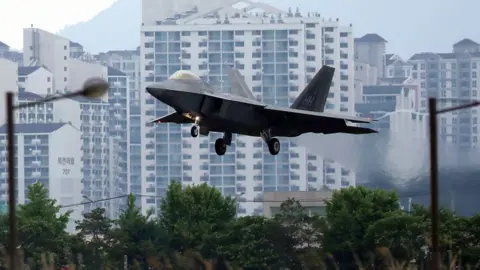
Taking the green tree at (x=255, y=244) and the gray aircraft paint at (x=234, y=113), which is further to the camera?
the green tree at (x=255, y=244)

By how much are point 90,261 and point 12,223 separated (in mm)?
71703

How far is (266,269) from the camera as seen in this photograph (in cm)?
8331

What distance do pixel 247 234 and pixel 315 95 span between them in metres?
32.1

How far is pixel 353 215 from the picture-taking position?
87188 mm

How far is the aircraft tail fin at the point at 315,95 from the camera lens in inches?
2180

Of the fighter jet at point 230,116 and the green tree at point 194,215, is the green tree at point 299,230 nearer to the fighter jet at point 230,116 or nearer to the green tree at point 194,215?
the green tree at point 194,215

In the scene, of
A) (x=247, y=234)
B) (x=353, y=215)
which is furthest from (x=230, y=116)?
(x=353, y=215)

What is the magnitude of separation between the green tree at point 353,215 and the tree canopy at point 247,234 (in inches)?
2.3

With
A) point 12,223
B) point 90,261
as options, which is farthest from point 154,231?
point 12,223

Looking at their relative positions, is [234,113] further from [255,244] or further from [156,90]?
[255,244]

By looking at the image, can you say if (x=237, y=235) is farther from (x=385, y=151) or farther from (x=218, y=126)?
(x=218, y=126)

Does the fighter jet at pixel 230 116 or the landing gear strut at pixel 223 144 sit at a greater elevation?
the fighter jet at pixel 230 116

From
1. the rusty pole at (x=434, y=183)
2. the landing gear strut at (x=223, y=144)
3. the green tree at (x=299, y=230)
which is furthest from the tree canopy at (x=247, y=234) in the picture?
the rusty pole at (x=434, y=183)

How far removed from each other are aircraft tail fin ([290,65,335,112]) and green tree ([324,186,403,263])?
23544 mm
